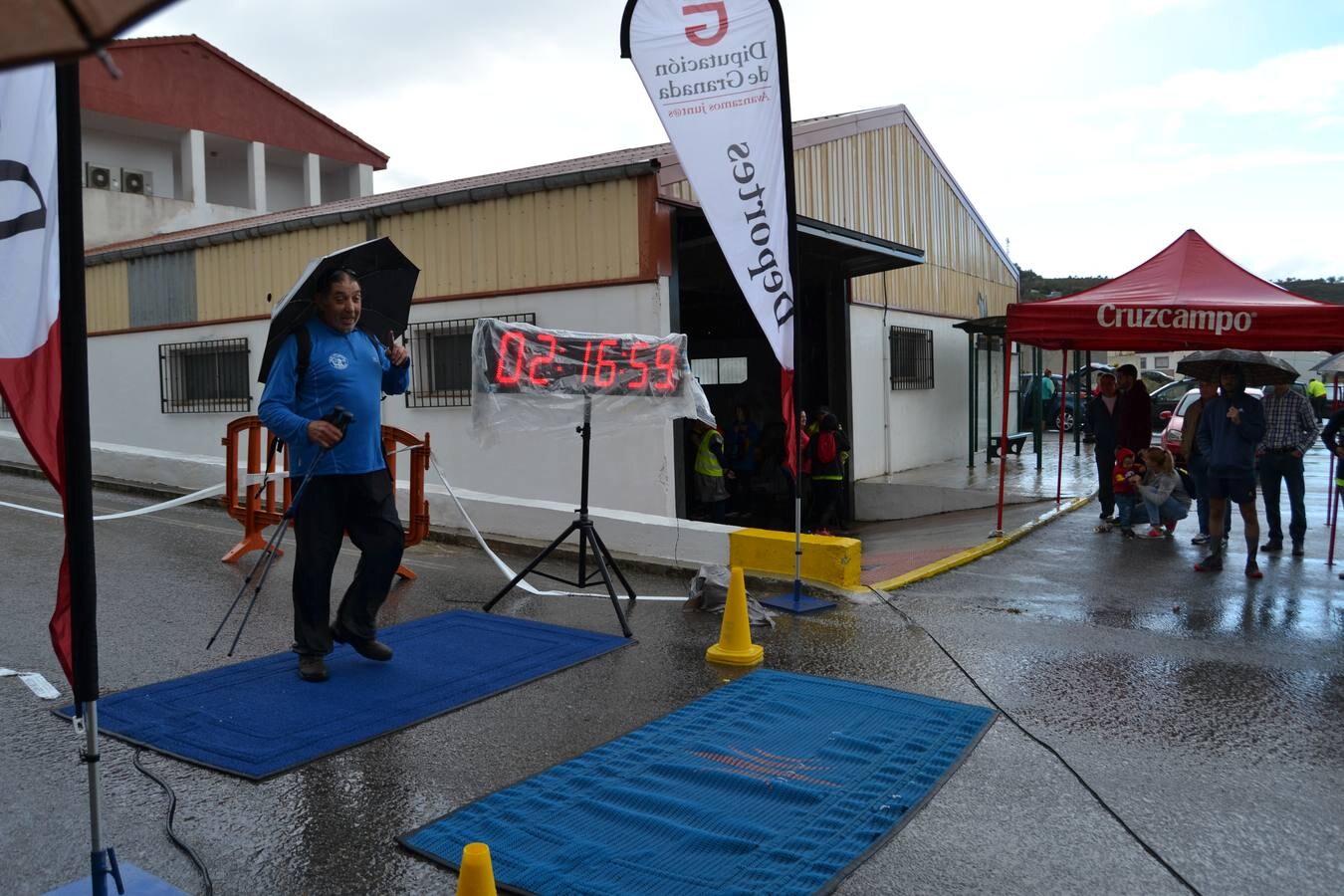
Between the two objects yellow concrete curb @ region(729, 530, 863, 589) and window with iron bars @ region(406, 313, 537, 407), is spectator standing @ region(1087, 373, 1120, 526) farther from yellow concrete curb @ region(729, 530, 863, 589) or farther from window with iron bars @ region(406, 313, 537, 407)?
window with iron bars @ region(406, 313, 537, 407)

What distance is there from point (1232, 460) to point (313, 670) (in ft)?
24.6

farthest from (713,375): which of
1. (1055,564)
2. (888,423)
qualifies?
(1055,564)

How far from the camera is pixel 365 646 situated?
5531mm

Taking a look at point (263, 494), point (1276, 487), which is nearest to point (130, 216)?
point (263, 494)

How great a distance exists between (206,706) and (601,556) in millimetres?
2621

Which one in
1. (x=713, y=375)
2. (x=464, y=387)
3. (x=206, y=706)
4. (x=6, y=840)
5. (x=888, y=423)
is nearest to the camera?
(x=6, y=840)

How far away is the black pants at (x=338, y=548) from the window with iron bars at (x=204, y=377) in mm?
9515

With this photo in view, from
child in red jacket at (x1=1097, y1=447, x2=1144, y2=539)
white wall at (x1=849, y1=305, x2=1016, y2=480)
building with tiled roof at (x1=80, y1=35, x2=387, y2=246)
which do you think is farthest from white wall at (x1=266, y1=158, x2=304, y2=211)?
child in red jacket at (x1=1097, y1=447, x2=1144, y2=539)

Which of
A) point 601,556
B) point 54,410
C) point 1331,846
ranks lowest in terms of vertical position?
point 1331,846

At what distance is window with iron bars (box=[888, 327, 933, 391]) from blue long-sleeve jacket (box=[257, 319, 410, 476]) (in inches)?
458

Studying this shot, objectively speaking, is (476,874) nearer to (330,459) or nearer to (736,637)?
(330,459)

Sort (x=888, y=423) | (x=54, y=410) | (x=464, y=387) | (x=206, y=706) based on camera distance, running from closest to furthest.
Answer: (x=54, y=410) → (x=206, y=706) → (x=464, y=387) → (x=888, y=423)

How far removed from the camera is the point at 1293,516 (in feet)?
31.9

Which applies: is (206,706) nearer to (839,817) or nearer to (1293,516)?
(839,817)
